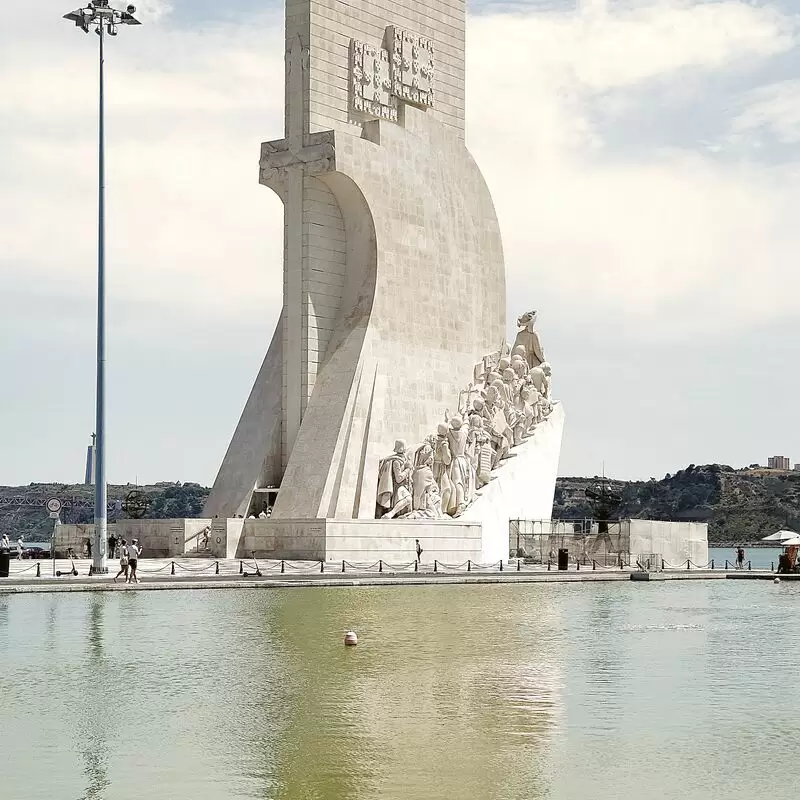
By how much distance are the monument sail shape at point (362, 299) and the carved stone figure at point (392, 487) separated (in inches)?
2.7

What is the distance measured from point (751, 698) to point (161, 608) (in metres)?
8.78

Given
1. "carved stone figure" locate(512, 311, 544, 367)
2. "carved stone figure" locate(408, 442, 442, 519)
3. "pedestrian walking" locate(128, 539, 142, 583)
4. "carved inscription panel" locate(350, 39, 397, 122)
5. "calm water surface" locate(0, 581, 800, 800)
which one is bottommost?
"calm water surface" locate(0, 581, 800, 800)

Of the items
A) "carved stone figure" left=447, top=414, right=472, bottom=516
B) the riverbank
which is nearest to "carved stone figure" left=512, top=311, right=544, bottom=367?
"carved stone figure" left=447, top=414, right=472, bottom=516

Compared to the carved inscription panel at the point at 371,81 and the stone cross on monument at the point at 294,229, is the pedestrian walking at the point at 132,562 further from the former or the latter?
the carved inscription panel at the point at 371,81

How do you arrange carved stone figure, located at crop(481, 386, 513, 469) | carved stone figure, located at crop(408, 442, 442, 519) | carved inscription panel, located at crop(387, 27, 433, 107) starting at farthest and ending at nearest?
carved stone figure, located at crop(481, 386, 513, 469), carved inscription panel, located at crop(387, 27, 433, 107), carved stone figure, located at crop(408, 442, 442, 519)

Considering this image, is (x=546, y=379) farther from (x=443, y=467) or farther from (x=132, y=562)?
(x=132, y=562)

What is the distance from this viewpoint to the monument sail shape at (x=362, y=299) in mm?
27672

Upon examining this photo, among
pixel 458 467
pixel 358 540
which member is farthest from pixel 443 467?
pixel 358 540

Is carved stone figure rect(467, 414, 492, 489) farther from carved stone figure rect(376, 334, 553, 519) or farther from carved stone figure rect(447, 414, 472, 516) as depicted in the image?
carved stone figure rect(447, 414, 472, 516)

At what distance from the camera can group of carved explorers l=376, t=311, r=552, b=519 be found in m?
27.9

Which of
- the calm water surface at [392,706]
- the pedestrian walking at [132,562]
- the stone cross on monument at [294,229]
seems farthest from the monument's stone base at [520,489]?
the calm water surface at [392,706]

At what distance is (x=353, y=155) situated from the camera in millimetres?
28000

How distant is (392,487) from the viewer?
27.9 metres

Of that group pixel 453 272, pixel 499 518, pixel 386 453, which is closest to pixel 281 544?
pixel 386 453
